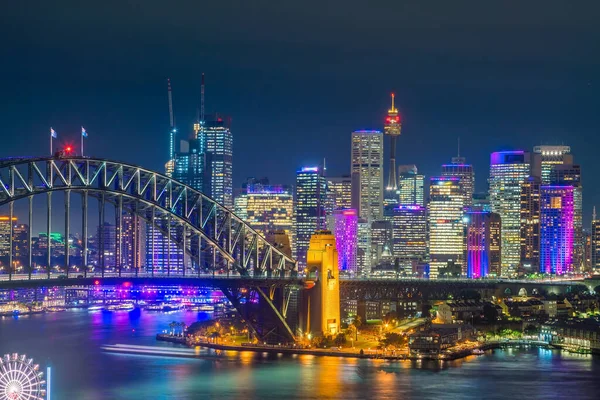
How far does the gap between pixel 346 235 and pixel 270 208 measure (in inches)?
454

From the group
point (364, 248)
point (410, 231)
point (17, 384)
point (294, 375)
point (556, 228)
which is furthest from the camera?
point (410, 231)

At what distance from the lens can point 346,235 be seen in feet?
559

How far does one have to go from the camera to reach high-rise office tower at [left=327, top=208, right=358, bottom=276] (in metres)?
167

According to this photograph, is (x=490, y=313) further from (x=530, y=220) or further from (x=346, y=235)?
(x=530, y=220)

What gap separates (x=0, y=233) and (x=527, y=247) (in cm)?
8091

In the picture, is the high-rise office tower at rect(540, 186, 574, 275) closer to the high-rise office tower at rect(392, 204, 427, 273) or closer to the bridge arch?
the high-rise office tower at rect(392, 204, 427, 273)

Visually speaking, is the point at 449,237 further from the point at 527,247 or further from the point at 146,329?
the point at 146,329

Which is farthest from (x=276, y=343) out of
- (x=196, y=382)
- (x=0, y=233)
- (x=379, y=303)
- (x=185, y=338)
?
(x=0, y=233)

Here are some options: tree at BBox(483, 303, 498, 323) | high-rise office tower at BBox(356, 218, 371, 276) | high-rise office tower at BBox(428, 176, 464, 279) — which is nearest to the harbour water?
tree at BBox(483, 303, 498, 323)

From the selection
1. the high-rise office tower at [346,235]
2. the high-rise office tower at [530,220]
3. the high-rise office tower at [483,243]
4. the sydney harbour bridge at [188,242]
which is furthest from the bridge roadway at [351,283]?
the high-rise office tower at [530,220]

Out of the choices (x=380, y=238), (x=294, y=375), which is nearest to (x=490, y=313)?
(x=294, y=375)

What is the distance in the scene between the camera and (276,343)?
78.1 metres

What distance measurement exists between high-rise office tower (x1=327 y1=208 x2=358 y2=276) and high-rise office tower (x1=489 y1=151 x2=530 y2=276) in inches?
802

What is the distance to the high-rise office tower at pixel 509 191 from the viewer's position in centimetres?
17588
